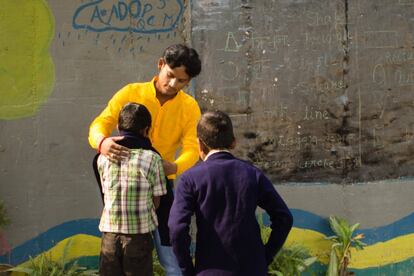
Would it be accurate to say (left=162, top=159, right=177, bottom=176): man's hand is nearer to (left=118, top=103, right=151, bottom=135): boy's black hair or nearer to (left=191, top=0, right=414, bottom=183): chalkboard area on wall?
(left=118, top=103, right=151, bottom=135): boy's black hair

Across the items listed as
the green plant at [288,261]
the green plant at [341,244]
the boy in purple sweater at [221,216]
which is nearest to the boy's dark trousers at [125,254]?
the boy in purple sweater at [221,216]

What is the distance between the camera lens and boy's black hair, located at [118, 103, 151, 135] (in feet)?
12.1

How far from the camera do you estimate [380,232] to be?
18.5 ft

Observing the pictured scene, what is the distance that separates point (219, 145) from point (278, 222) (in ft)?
1.59

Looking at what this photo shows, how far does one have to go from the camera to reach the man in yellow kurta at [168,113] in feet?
12.7

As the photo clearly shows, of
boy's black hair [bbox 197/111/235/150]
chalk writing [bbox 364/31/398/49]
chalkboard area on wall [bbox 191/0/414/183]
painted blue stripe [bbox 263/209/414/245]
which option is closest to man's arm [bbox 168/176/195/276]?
boy's black hair [bbox 197/111/235/150]

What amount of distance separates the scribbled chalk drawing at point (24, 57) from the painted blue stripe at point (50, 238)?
2.92ft

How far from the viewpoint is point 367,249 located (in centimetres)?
560

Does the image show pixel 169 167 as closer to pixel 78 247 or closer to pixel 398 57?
pixel 78 247

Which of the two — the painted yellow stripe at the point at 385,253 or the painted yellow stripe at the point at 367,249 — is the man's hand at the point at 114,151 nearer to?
the painted yellow stripe at the point at 367,249

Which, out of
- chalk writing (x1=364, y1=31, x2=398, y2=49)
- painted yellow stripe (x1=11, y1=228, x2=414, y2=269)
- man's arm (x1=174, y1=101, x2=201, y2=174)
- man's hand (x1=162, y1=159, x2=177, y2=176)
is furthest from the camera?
chalk writing (x1=364, y1=31, x2=398, y2=49)

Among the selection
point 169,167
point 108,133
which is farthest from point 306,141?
point 108,133

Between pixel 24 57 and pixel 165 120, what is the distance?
4.74 ft

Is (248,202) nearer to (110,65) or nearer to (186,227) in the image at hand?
(186,227)
